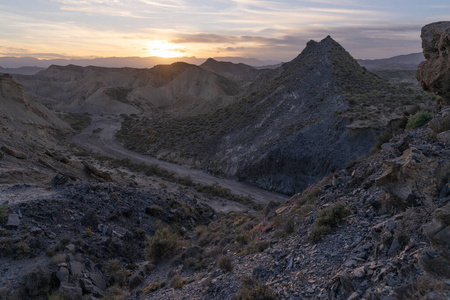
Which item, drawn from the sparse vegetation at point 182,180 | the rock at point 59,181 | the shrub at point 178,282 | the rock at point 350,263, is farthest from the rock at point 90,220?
the sparse vegetation at point 182,180

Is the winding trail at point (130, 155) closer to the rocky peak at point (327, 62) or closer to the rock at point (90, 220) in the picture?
the rock at point (90, 220)

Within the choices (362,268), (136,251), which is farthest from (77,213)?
(362,268)

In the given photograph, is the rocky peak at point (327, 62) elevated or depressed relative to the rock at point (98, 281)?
elevated

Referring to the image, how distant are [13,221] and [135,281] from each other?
4903 millimetres

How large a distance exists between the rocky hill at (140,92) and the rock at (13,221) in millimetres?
52786

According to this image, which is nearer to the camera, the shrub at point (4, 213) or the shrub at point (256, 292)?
the shrub at point (256, 292)

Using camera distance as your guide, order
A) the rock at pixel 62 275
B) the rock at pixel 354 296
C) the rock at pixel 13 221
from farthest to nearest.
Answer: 1. the rock at pixel 13 221
2. the rock at pixel 62 275
3. the rock at pixel 354 296

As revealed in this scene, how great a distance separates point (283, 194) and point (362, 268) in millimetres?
20063

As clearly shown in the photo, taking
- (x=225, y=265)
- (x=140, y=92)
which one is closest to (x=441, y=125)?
(x=225, y=265)

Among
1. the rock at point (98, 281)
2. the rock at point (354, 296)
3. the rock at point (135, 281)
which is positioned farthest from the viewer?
the rock at point (135, 281)

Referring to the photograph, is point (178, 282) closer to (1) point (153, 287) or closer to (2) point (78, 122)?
(1) point (153, 287)

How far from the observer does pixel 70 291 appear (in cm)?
970

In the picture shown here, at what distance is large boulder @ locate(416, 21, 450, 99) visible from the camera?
998 centimetres

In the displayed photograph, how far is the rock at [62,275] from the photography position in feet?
33.4
